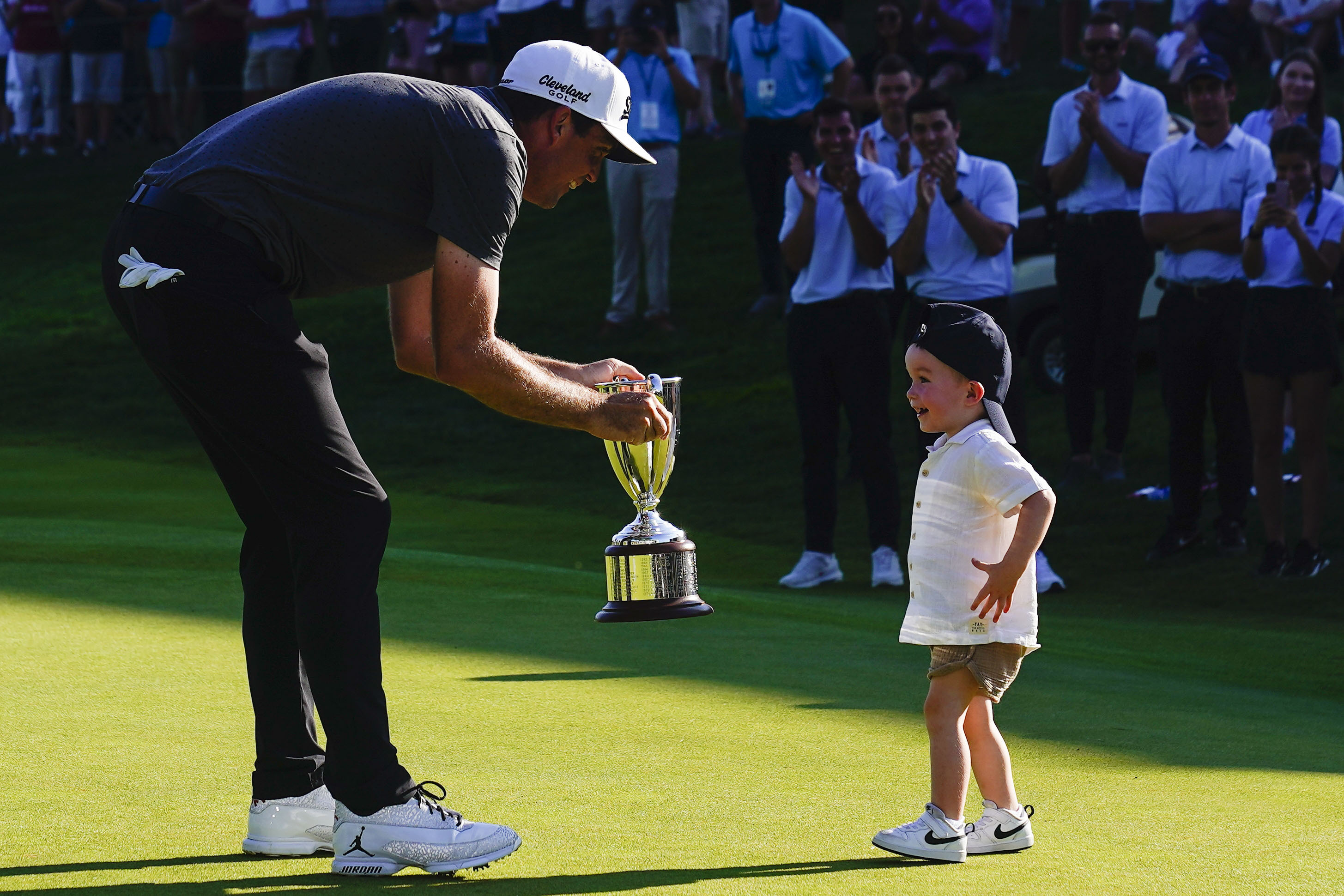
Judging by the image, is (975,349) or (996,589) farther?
(975,349)

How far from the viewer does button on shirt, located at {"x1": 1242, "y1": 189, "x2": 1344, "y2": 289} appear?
28.1ft

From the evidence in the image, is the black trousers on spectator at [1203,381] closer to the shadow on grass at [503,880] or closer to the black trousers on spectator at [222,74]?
the shadow on grass at [503,880]

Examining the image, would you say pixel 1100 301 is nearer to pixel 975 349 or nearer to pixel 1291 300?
pixel 1291 300

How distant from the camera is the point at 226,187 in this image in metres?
3.49

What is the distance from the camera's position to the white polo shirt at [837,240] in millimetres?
8719

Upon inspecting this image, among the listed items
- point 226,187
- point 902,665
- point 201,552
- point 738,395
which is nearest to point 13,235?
point 738,395

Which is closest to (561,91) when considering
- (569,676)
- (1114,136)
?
(569,676)

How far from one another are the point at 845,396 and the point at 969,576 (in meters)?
5.09

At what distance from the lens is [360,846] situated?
3.52 m

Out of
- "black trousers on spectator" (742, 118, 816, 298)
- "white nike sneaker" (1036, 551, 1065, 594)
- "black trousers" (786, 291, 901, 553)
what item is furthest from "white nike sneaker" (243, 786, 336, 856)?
"black trousers on spectator" (742, 118, 816, 298)

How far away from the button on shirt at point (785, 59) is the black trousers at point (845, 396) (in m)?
5.59

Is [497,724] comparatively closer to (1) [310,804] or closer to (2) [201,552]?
(1) [310,804]

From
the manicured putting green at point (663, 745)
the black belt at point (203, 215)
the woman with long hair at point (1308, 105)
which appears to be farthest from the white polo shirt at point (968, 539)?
the woman with long hair at point (1308, 105)

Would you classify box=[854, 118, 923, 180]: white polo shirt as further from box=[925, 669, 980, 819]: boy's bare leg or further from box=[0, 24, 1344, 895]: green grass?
box=[925, 669, 980, 819]: boy's bare leg
